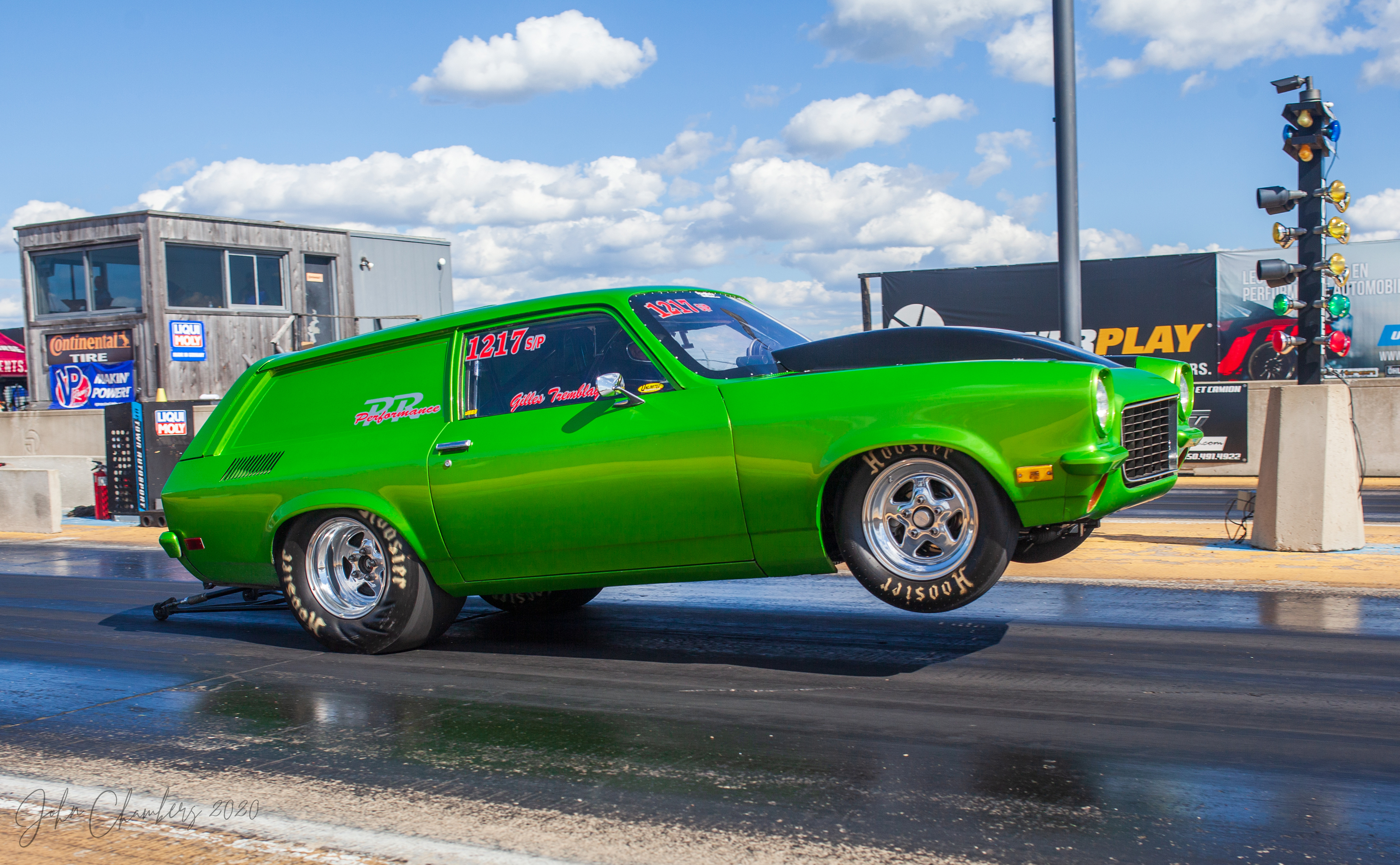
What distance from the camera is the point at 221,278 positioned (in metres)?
25.8

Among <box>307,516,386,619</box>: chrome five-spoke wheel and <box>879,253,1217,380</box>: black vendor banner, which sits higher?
<box>879,253,1217,380</box>: black vendor banner

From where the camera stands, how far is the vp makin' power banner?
24.9 m

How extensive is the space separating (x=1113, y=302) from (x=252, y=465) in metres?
16.3

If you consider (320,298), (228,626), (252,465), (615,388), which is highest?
(320,298)

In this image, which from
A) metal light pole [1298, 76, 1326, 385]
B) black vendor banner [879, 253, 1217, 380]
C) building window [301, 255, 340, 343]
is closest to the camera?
metal light pole [1298, 76, 1326, 385]

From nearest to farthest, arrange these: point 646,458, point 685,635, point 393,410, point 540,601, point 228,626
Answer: point 646,458 < point 393,410 < point 685,635 < point 540,601 < point 228,626

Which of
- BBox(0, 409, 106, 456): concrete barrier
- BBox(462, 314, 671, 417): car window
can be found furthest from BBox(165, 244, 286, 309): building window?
BBox(462, 314, 671, 417): car window

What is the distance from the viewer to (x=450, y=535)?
5652 mm

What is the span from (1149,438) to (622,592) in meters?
4.34

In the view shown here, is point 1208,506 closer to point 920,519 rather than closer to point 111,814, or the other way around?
point 920,519

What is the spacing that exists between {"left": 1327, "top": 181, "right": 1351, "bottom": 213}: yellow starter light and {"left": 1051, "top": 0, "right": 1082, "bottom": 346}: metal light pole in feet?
6.47

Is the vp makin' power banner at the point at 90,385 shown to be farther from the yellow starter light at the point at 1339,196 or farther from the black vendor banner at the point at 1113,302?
the yellow starter light at the point at 1339,196

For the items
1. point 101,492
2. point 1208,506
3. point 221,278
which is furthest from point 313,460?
point 221,278

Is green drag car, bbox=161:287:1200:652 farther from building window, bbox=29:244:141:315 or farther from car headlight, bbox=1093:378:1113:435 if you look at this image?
building window, bbox=29:244:141:315
